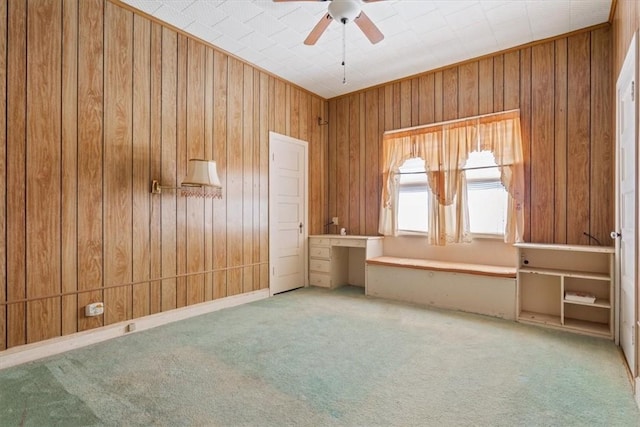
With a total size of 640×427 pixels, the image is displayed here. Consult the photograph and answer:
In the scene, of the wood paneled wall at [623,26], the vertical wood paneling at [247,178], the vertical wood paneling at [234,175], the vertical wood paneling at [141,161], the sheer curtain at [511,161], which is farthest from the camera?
the vertical wood paneling at [247,178]

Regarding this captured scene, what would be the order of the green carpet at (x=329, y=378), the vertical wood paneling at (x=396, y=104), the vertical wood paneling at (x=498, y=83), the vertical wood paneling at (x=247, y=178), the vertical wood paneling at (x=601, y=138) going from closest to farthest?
the green carpet at (x=329, y=378), the vertical wood paneling at (x=601, y=138), the vertical wood paneling at (x=498, y=83), the vertical wood paneling at (x=247, y=178), the vertical wood paneling at (x=396, y=104)

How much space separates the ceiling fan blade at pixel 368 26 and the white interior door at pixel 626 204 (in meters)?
1.71

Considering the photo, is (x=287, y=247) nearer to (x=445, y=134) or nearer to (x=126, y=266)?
(x=126, y=266)

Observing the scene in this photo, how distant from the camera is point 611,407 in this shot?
190 centimetres

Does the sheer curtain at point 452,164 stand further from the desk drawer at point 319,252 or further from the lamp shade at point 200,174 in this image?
the lamp shade at point 200,174

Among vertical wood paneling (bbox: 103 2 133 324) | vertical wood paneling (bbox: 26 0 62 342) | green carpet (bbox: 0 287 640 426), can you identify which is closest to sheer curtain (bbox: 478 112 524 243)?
green carpet (bbox: 0 287 640 426)

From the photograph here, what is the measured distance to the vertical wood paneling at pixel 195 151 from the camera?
3619mm

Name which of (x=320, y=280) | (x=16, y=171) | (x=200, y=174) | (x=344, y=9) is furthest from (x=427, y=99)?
(x=16, y=171)

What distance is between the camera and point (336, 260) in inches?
201

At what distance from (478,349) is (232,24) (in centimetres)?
375

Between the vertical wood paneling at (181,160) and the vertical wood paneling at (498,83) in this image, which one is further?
the vertical wood paneling at (498,83)

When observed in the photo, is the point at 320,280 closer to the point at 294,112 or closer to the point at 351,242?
the point at 351,242

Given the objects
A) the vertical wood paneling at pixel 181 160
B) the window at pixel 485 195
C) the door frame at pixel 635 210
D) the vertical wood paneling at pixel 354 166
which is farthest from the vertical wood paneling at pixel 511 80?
Answer: the vertical wood paneling at pixel 181 160

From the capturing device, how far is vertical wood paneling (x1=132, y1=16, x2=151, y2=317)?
3176 mm
